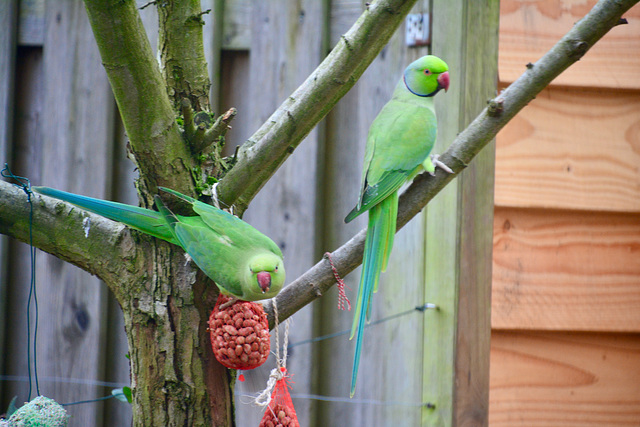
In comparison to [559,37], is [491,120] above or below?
below

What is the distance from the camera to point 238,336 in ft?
3.83

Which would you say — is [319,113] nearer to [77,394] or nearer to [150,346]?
[150,346]

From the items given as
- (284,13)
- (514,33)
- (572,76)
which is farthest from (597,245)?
(284,13)

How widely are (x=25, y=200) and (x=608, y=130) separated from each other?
1.94 m

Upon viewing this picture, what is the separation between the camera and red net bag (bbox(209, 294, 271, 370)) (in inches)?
46.0

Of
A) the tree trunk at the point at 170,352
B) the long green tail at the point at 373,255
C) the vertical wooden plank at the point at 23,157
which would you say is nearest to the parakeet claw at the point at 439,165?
the long green tail at the point at 373,255

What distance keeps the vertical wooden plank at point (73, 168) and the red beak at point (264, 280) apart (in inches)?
46.5

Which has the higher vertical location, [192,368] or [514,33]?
[514,33]

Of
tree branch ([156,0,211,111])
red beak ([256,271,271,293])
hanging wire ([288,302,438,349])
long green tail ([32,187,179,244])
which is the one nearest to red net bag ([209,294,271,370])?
red beak ([256,271,271,293])

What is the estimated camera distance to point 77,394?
206 cm

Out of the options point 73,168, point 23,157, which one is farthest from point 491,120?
point 23,157

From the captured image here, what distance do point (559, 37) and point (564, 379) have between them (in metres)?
1.27

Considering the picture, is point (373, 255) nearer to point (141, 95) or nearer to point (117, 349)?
point (141, 95)

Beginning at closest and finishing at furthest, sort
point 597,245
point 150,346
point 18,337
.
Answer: point 150,346, point 597,245, point 18,337
